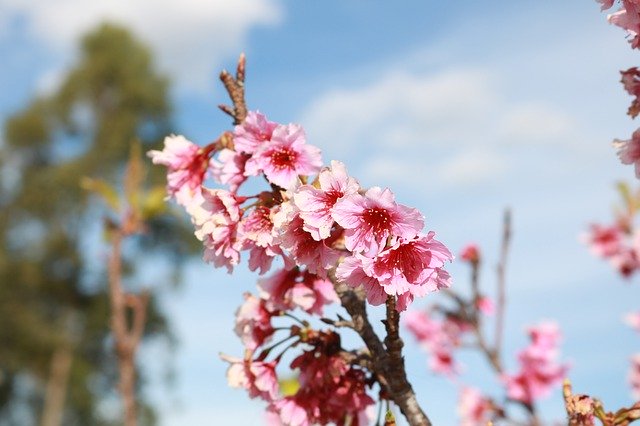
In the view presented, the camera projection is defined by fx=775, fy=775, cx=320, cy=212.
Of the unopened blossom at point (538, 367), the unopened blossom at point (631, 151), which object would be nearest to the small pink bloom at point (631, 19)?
the unopened blossom at point (631, 151)

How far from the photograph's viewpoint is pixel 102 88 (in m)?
21.7

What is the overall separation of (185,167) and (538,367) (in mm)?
3039

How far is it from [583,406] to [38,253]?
65.0 ft

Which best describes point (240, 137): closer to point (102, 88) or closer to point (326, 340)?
point (326, 340)

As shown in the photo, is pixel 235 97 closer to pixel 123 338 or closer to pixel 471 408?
pixel 123 338

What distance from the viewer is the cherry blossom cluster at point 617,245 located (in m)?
3.77

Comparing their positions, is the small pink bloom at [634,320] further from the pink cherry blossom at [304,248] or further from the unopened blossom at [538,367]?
the pink cherry blossom at [304,248]

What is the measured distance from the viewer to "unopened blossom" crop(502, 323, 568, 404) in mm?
3771

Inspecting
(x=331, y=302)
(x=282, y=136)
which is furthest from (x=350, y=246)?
(x=331, y=302)

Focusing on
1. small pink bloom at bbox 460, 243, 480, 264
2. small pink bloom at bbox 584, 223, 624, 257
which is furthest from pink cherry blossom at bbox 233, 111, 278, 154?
small pink bloom at bbox 584, 223, 624, 257

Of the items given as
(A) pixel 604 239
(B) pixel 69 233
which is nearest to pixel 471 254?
(A) pixel 604 239

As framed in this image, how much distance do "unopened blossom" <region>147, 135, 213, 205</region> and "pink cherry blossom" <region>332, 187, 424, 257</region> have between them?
41 centimetres

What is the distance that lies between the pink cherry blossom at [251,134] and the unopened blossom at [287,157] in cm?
2

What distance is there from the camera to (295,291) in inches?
48.6
